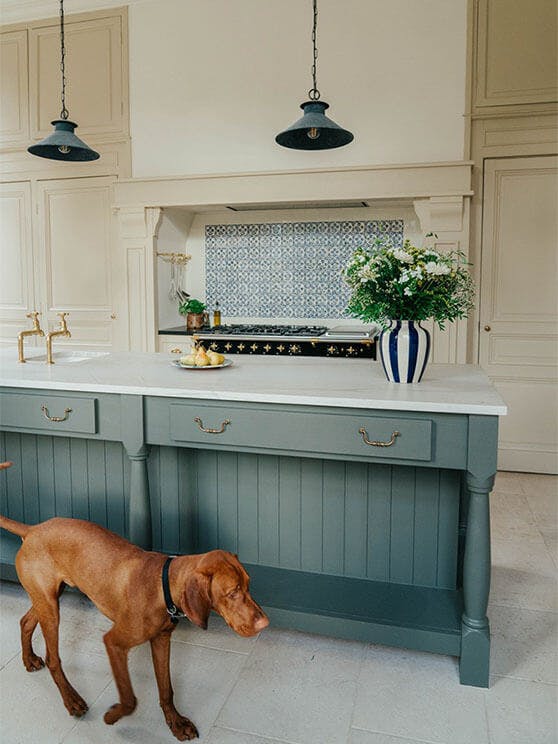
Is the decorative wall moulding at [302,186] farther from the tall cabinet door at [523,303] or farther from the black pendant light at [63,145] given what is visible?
the black pendant light at [63,145]

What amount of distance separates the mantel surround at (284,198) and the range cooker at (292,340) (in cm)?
46

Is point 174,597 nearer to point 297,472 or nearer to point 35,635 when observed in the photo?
point 297,472

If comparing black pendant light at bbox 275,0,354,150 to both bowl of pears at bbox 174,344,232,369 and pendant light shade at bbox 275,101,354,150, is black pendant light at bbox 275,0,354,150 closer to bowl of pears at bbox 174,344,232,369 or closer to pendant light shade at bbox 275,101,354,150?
pendant light shade at bbox 275,101,354,150

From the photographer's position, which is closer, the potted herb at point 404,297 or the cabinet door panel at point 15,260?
the potted herb at point 404,297

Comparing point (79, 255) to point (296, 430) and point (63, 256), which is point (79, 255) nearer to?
point (63, 256)

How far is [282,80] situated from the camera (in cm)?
441

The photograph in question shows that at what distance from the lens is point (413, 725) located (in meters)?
1.84

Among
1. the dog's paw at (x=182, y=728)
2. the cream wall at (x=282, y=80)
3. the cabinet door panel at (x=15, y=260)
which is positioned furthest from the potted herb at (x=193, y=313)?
the dog's paw at (x=182, y=728)

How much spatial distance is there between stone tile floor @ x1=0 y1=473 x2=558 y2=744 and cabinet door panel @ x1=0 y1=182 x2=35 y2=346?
3.23 m

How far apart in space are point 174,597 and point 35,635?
0.98m

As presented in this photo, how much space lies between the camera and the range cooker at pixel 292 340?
171 inches

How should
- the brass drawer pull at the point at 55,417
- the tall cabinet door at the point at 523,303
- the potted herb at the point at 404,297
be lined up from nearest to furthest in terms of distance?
the potted herb at the point at 404,297 < the brass drawer pull at the point at 55,417 < the tall cabinet door at the point at 523,303

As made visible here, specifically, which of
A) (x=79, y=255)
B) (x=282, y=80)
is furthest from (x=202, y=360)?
(x=79, y=255)

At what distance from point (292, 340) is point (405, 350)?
224 centimetres
